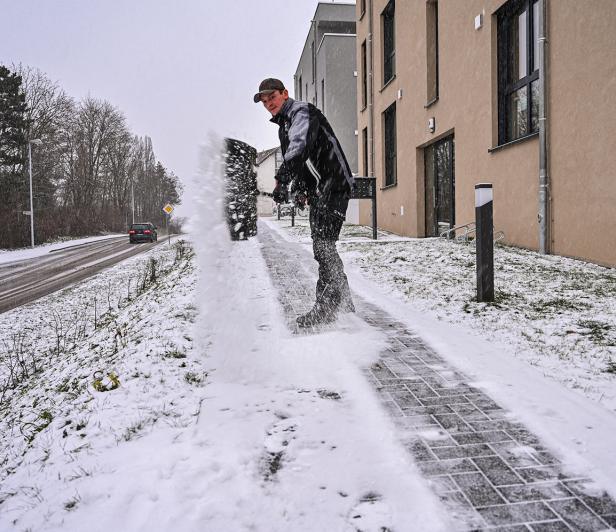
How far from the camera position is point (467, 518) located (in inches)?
72.0

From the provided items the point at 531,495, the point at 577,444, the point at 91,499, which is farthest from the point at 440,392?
the point at 91,499

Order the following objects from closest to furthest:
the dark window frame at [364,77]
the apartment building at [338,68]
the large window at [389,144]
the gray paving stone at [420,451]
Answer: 1. the gray paving stone at [420,451]
2. the large window at [389,144]
3. the dark window frame at [364,77]
4. the apartment building at [338,68]

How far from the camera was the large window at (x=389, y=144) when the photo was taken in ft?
55.0

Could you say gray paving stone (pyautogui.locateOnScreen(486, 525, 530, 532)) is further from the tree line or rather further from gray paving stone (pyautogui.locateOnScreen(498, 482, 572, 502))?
the tree line

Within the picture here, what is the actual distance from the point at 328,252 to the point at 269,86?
143 centimetres

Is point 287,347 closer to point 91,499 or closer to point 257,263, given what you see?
point 91,499

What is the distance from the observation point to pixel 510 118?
9562mm

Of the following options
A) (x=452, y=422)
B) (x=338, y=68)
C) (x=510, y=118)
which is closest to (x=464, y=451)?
(x=452, y=422)

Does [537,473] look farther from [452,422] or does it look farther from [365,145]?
[365,145]

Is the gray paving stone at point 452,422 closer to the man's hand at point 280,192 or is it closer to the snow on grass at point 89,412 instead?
the snow on grass at point 89,412

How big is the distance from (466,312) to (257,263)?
15.3ft

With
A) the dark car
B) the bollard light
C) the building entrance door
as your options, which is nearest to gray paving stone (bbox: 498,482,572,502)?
the bollard light

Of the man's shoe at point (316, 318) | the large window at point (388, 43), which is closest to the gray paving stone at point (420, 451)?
the man's shoe at point (316, 318)

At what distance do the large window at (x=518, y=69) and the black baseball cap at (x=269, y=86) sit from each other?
6.16 m
